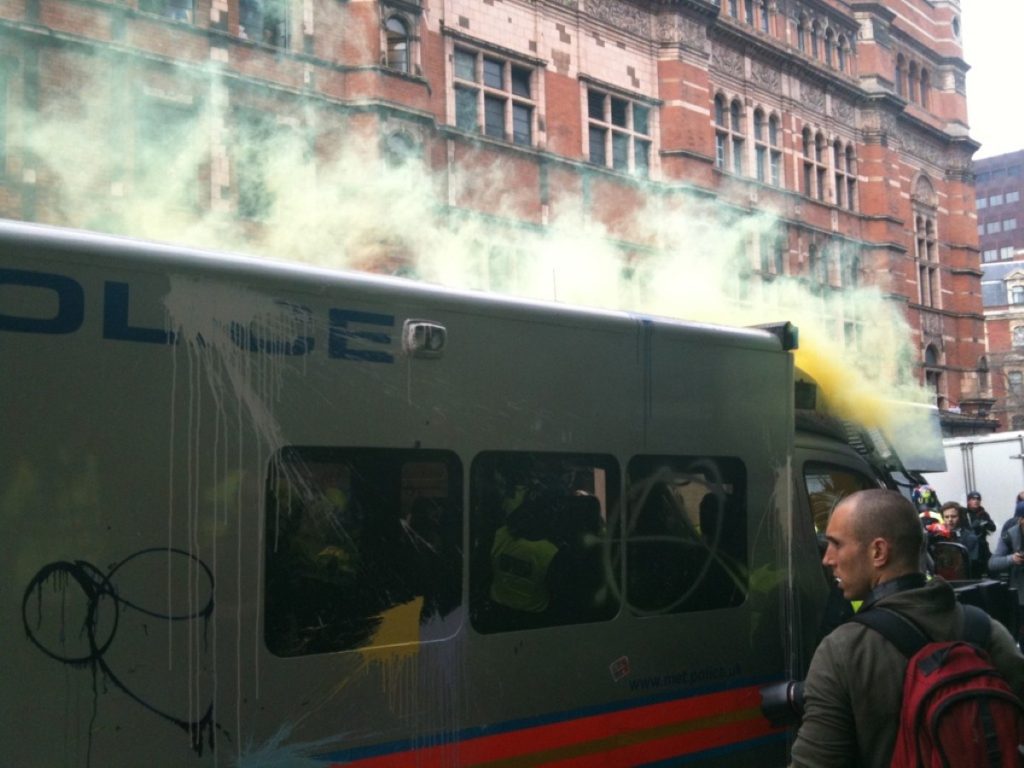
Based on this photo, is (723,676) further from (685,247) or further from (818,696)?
(685,247)

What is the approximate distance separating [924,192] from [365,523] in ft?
113

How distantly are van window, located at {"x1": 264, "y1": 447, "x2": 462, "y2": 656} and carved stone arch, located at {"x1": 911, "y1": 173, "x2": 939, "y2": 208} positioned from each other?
1304 inches

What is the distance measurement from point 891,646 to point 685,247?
2126 centimetres

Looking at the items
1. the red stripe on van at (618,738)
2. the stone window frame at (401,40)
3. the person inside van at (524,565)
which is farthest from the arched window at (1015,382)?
the person inside van at (524,565)

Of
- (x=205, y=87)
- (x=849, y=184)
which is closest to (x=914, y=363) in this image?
(x=849, y=184)

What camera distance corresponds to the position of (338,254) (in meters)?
16.5

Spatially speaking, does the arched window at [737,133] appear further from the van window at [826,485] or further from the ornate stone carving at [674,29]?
the van window at [826,485]

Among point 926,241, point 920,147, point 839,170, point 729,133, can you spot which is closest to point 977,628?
point 729,133

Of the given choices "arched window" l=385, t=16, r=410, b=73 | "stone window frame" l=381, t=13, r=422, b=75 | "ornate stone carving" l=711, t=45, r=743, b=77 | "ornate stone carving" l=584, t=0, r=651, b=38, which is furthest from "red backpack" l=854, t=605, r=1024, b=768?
"ornate stone carving" l=711, t=45, r=743, b=77

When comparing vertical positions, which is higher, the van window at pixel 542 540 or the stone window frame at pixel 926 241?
the stone window frame at pixel 926 241

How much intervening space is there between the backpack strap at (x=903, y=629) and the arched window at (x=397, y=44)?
16751 millimetres

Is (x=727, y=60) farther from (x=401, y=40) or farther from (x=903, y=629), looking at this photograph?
(x=903, y=629)

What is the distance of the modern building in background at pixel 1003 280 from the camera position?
6062 centimetres

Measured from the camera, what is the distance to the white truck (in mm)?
18375
